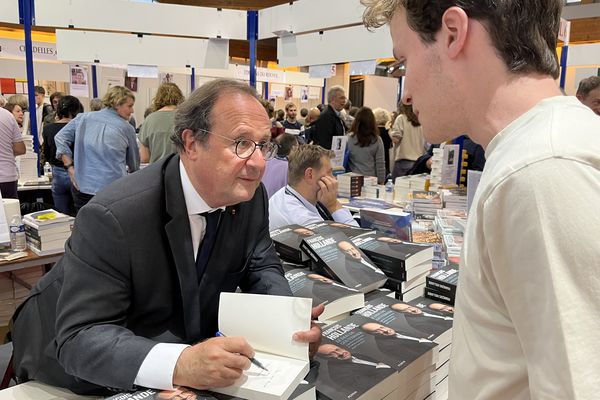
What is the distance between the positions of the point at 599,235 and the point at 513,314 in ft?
0.47

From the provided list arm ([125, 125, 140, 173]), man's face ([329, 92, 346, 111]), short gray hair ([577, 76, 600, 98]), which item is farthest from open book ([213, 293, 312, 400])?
man's face ([329, 92, 346, 111])

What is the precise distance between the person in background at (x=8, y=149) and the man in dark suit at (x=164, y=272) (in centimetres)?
357

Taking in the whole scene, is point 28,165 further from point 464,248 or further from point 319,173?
point 464,248

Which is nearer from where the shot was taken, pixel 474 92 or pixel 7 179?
pixel 474 92

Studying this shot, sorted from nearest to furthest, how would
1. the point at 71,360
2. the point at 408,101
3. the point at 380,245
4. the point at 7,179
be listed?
the point at 408,101 → the point at 71,360 → the point at 380,245 → the point at 7,179

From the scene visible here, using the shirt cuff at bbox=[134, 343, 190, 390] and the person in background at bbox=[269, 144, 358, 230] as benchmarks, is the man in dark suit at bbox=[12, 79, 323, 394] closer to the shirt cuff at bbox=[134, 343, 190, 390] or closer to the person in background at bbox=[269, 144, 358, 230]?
the shirt cuff at bbox=[134, 343, 190, 390]

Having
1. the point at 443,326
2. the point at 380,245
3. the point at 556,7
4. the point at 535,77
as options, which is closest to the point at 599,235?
the point at 535,77

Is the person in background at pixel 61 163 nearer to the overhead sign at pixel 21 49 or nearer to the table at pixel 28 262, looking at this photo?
the table at pixel 28 262

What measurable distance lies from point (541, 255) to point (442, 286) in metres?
1.15

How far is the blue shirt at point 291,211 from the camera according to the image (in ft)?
8.55

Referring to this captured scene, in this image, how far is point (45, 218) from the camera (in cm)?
300

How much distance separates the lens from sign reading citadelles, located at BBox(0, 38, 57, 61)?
8.41 metres

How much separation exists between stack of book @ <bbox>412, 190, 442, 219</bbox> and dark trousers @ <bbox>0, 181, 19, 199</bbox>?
12.1 ft

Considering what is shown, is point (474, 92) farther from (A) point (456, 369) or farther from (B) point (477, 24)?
(A) point (456, 369)
